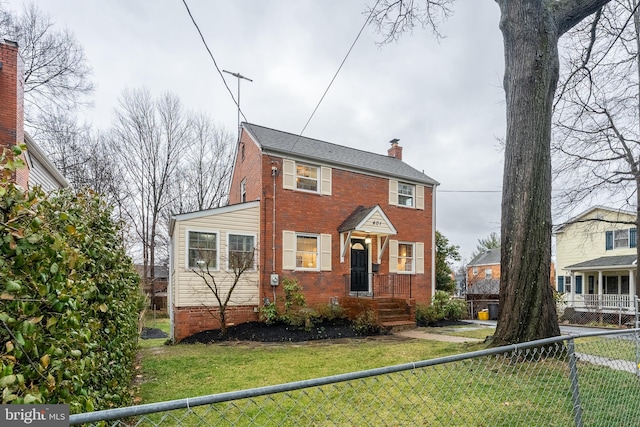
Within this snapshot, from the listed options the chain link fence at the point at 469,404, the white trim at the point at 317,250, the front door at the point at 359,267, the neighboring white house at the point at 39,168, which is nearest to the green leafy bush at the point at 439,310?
the front door at the point at 359,267

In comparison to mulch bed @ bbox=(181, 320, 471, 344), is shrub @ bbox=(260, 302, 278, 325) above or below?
above

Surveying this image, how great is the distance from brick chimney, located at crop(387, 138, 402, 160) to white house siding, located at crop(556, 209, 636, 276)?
10417 mm

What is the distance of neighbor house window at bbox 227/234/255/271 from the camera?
441 inches

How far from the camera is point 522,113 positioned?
5.73m

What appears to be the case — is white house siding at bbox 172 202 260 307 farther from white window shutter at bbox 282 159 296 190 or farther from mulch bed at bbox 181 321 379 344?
white window shutter at bbox 282 159 296 190

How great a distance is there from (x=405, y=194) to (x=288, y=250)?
6.18 metres

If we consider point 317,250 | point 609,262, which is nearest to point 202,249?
point 317,250

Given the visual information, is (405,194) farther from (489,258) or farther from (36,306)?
(489,258)

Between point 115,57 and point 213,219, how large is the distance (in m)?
9.56

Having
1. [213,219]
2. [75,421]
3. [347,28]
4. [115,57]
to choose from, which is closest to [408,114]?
[347,28]

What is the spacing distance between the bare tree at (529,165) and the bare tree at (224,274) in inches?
297

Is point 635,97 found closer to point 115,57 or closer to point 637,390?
point 637,390

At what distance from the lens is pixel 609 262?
19.0 metres

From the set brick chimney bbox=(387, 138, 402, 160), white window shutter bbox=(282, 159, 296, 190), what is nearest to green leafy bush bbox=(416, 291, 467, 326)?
white window shutter bbox=(282, 159, 296, 190)
